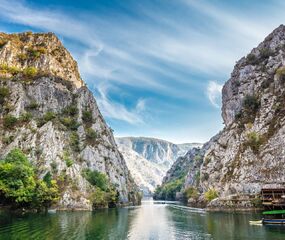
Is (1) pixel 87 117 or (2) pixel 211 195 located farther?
(1) pixel 87 117

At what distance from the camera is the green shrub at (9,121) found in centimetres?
12912

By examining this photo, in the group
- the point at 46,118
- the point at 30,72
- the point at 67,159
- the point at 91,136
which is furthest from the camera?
the point at 30,72

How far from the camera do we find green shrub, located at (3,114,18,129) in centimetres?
12912

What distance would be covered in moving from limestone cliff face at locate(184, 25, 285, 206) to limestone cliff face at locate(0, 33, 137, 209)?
5259cm

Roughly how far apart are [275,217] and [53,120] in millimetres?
107538

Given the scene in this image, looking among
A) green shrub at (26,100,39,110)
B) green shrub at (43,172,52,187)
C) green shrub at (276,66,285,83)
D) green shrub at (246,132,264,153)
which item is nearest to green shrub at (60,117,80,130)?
green shrub at (26,100,39,110)

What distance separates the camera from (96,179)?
126m

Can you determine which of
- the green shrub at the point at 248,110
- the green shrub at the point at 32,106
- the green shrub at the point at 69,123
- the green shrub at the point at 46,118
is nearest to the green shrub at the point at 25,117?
the green shrub at the point at 46,118

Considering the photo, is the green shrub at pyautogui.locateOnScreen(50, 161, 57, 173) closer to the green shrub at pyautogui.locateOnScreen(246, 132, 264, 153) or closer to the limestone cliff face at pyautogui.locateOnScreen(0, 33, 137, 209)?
the limestone cliff face at pyautogui.locateOnScreen(0, 33, 137, 209)

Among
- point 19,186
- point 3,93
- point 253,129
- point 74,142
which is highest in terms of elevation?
point 3,93

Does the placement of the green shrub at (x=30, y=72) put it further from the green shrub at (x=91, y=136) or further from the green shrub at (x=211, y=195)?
the green shrub at (x=211, y=195)

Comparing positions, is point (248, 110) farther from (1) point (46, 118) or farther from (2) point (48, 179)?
(1) point (46, 118)

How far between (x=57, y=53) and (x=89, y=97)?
→ 43.4m

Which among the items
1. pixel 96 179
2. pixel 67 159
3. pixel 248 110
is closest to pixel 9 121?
pixel 67 159
